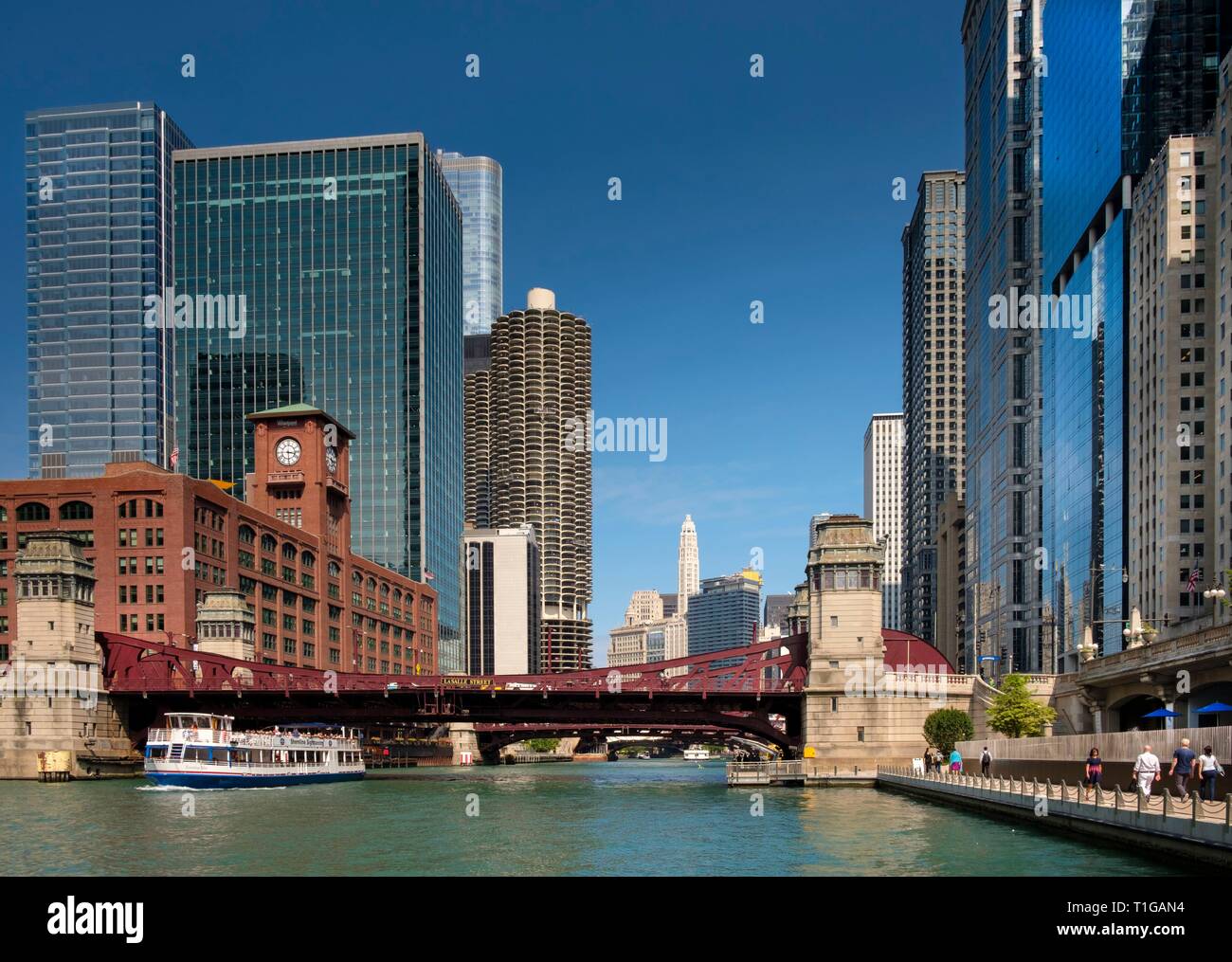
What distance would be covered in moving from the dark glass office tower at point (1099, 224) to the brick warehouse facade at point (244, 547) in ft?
280

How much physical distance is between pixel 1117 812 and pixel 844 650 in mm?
55092

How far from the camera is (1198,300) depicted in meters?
127

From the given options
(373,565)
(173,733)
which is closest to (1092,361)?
(373,565)

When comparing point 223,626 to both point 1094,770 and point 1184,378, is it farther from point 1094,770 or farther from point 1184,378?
point 1094,770

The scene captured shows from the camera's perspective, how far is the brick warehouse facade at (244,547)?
12588cm

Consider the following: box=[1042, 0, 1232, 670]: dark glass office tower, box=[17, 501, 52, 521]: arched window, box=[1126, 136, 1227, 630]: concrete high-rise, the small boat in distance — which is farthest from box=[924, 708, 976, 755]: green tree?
box=[17, 501, 52, 521]: arched window

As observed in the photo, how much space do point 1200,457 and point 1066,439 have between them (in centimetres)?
3630

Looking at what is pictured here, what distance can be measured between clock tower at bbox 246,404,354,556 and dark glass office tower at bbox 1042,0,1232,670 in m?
88.7

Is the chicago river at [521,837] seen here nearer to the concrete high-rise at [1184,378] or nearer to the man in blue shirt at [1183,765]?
the man in blue shirt at [1183,765]

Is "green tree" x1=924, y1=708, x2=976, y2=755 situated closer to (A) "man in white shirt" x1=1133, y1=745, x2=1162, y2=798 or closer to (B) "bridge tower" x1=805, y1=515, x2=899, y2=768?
(B) "bridge tower" x1=805, y1=515, x2=899, y2=768

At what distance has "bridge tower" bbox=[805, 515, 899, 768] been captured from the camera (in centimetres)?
9712

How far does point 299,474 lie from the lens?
16900 cm

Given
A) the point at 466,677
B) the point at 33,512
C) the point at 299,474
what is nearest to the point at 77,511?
the point at 33,512

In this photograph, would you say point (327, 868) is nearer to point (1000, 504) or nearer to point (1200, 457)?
point (1200, 457)
